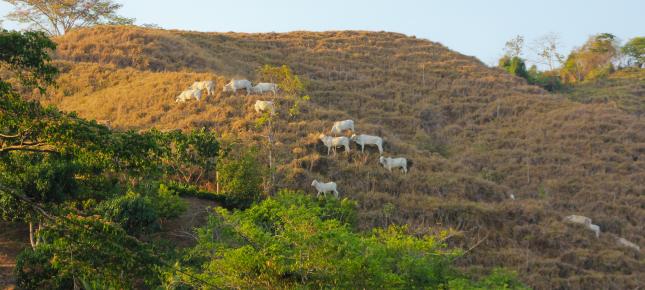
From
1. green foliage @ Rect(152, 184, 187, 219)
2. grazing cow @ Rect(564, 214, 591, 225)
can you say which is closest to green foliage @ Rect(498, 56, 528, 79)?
grazing cow @ Rect(564, 214, 591, 225)

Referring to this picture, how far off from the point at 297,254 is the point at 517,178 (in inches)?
898

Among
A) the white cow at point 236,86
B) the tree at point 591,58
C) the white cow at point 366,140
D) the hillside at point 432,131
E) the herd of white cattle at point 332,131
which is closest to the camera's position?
the hillside at point 432,131

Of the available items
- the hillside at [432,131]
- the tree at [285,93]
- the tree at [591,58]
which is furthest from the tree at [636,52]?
the tree at [285,93]

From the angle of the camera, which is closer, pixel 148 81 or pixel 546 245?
pixel 546 245

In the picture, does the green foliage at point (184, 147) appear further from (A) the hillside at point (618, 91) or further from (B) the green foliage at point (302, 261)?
(A) the hillside at point (618, 91)

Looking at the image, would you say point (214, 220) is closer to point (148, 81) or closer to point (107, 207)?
point (107, 207)

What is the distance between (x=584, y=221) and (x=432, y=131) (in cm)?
1440

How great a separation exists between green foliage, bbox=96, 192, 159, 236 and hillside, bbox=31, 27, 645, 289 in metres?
7.10

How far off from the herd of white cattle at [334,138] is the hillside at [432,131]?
546 mm

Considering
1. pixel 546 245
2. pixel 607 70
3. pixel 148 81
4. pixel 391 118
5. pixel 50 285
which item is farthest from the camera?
pixel 607 70

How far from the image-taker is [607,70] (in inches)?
2643

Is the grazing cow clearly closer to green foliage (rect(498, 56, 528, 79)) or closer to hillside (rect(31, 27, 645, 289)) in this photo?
hillside (rect(31, 27, 645, 289))

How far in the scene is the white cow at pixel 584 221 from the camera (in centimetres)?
2888

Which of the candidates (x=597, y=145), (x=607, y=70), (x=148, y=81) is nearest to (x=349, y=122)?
(x=148, y=81)
